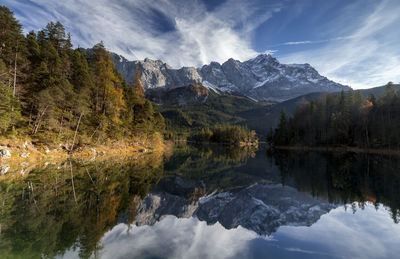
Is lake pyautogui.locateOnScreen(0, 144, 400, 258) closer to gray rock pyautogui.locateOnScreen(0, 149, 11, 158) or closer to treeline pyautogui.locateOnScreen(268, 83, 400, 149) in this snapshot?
gray rock pyautogui.locateOnScreen(0, 149, 11, 158)

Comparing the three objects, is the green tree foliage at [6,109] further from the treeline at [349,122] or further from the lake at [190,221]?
the treeline at [349,122]

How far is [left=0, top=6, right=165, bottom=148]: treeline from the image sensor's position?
26.9 meters

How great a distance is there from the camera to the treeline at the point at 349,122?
5788 centimetres

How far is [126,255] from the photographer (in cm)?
579

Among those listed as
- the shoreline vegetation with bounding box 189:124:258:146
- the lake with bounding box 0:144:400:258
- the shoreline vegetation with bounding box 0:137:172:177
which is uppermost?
the shoreline vegetation with bounding box 189:124:258:146

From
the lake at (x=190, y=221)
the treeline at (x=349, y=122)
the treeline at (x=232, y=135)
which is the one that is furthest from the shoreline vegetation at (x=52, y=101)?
the treeline at (x=232, y=135)

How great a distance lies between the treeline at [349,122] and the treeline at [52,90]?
69082 millimetres

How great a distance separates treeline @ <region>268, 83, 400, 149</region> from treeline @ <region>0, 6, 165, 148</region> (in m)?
69.1

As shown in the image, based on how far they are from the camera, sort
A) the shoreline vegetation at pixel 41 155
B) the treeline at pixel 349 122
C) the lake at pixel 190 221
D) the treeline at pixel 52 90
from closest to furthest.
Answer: the lake at pixel 190 221
the shoreline vegetation at pixel 41 155
the treeline at pixel 52 90
the treeline at pixel 349 122

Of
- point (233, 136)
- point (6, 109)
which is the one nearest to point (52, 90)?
point (6, 109)

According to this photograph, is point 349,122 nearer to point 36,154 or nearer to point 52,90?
point 52,90

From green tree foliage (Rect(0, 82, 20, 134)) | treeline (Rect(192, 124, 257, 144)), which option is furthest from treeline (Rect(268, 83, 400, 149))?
green tree foliage (Rect(0, 82, 20, 134))

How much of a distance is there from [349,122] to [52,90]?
82.4 meters

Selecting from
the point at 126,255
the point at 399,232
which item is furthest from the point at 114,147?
the point at 399,232
